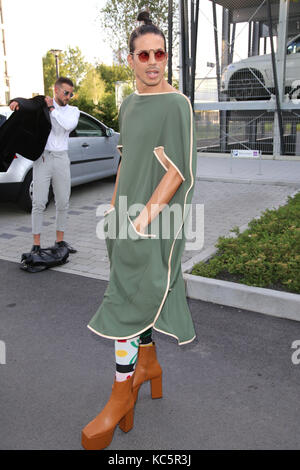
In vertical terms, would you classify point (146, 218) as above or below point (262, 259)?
above

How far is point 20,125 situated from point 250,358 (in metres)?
3.38

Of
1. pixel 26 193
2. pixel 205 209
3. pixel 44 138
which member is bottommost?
pixel 205 209

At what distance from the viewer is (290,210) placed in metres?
6.48

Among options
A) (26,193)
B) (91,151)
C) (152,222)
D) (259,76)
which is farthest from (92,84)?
(152,222)

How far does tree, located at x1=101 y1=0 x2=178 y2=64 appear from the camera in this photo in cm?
2878

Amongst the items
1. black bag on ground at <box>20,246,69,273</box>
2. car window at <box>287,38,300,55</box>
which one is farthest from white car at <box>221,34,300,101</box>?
black bag on ground at <box>20,246,69,273</box>

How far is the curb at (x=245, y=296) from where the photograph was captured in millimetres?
3885

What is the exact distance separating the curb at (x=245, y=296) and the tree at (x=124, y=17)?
2738cm

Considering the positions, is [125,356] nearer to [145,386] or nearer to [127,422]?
[127,422]

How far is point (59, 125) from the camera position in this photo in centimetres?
504

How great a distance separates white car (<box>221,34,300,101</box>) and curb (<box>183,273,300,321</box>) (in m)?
11.3

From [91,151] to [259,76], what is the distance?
837 cm

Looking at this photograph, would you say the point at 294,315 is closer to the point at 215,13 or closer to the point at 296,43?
the point at 296,43

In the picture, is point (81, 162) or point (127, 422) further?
point (81, 162)
